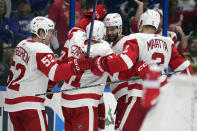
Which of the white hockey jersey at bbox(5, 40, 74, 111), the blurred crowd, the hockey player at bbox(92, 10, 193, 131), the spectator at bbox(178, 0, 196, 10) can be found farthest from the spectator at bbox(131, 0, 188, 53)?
the white hockey jersey at bbox(5, 40, 74, 111)

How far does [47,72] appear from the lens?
15.9 ft

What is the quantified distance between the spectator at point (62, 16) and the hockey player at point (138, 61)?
1457 mm

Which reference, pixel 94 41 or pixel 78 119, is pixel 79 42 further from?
pixel 78 119

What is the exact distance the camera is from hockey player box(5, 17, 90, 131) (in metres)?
4.84

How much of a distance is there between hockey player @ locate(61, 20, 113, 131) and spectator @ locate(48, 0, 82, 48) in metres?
1.53

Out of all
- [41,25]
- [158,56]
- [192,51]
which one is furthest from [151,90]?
[192,51]

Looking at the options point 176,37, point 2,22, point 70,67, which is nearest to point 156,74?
point 70,67

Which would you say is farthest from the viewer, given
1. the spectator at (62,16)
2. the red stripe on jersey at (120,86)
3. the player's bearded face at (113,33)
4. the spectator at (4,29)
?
the spectator at (62,16)

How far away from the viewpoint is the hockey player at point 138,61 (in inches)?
195

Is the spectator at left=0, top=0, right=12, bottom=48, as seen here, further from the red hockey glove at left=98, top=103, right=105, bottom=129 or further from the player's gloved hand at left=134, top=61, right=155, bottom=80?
the player's gloved hand at left=134, top=61, right=155, bottom=80

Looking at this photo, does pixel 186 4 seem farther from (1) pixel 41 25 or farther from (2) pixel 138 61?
(1) pixel 41 25

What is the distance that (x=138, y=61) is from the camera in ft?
16.9

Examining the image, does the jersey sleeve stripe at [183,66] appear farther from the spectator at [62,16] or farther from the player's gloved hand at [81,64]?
the spectator at [62,16]

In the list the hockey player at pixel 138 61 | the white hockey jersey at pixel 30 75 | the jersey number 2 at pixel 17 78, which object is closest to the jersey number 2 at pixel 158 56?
the hockey player at pixel 138 61
